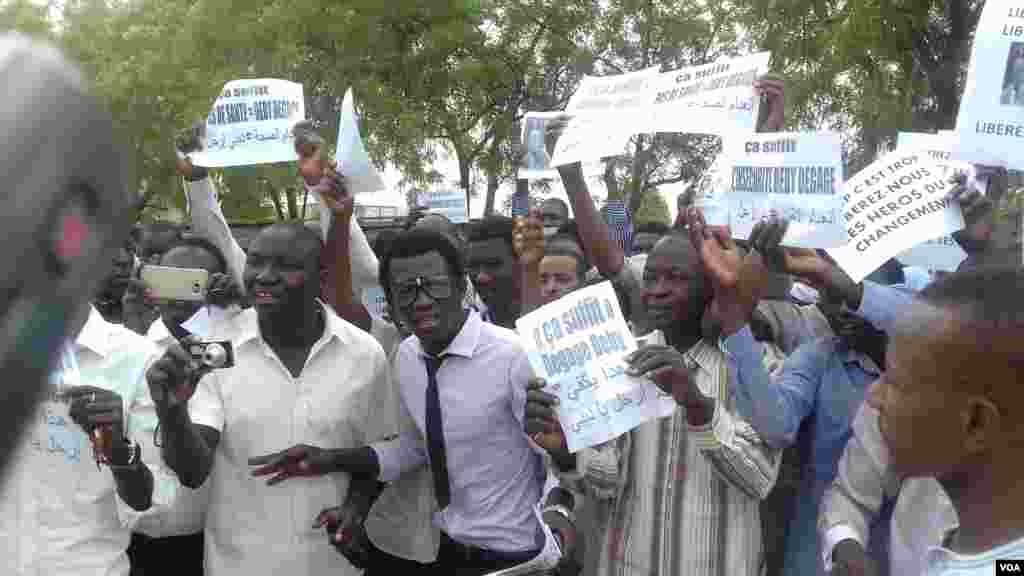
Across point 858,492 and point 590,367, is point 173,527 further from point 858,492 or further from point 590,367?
point 858,492

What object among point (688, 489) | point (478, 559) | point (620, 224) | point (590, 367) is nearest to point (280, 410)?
point (478, 559)

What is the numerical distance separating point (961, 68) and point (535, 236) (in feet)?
21.5

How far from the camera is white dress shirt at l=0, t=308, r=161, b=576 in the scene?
321 centimetres

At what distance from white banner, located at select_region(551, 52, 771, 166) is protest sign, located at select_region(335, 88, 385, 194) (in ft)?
2.48

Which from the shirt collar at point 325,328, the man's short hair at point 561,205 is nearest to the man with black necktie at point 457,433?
the shirt collar at point 325,328

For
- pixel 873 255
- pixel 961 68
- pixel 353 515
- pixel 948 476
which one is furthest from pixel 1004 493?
pixel 961 68

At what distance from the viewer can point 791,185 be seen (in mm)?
3404

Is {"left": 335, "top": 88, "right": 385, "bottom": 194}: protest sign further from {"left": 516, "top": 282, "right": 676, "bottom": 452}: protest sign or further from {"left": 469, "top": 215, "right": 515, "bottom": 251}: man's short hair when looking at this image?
{"left": 516, "top": 282, "right": 676, "bottom": 452}: protest sign

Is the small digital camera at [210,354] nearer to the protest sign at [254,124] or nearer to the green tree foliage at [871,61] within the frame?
the protest sign at [254,124]

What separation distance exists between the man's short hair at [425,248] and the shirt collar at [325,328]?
9.5 inches

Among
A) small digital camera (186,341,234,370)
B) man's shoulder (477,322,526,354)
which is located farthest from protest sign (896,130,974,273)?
small digital camera (186,341,234,370)

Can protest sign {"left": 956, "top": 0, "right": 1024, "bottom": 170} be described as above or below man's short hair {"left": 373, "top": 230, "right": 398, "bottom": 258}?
above

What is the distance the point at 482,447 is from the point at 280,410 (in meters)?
0.69

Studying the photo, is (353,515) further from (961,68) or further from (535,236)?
(961,68)
